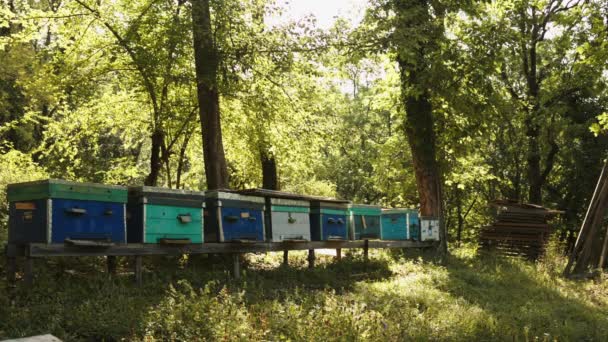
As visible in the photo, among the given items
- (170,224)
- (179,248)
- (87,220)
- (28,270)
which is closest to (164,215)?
(170,224)

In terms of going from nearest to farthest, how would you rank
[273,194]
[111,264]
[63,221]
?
[63,221], [111,264], [273,194]

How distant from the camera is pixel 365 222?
13.6m

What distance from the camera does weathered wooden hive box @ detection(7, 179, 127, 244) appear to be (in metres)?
7.39

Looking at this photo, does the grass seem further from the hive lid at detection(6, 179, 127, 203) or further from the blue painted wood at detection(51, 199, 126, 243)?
the hive lid at detection(6, 179, 127, 203)

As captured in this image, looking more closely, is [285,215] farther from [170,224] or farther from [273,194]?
[170,224]

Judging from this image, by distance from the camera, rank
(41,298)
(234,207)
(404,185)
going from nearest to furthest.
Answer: (41,298) → (234,207) → (404,185)

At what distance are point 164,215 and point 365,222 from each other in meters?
6.05

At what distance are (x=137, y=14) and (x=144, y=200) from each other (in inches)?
276

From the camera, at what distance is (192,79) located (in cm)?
1281

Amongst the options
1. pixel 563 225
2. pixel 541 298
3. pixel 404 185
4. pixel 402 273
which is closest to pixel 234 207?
pixel 402 273

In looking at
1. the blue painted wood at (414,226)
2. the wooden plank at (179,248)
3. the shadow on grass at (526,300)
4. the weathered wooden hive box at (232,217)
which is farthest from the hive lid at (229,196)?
the blue painted wood at (414,226)

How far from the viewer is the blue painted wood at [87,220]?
294 inches

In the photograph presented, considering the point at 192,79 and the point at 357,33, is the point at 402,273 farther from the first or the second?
the point at 192,79

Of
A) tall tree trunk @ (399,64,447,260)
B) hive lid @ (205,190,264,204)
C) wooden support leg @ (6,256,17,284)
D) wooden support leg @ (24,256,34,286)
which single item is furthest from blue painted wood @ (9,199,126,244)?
tall tree trunk @ (399,64,447,260)
